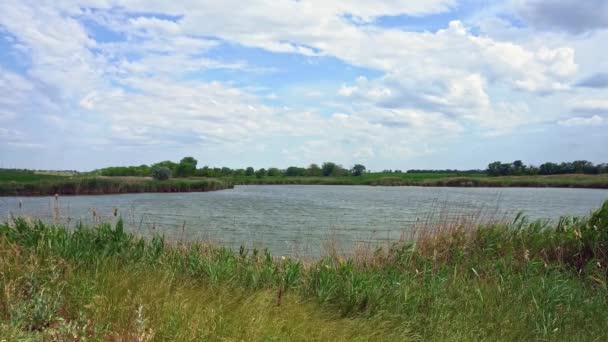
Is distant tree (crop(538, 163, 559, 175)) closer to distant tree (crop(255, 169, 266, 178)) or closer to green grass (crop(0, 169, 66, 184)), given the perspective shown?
distant tree (crop(255, 169, 266, 178))

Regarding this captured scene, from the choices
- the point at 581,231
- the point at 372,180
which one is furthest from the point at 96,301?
the point at 372,180

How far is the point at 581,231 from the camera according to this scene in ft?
30.0

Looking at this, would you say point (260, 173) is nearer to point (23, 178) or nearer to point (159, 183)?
point (159, 183)

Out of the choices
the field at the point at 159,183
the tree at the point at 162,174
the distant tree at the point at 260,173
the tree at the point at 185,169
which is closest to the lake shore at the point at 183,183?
the field at the point at 159,183

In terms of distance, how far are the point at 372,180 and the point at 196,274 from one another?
94.3 m

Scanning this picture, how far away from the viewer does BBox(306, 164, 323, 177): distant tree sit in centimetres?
12128

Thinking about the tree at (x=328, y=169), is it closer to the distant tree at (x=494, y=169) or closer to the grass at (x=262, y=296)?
the distant tree at (x=494, y=169)

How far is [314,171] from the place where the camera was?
122m

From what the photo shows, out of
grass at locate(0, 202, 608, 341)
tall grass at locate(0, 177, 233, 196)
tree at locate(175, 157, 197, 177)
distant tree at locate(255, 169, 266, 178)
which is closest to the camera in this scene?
grass at locate(0, 202, 608, 341)

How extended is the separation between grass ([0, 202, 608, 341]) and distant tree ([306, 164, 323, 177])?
112722 mm

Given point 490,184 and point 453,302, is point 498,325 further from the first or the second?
point 490,184

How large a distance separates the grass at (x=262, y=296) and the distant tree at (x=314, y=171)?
113 m

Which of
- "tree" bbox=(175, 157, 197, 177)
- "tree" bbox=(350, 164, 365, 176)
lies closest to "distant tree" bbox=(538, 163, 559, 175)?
"tree" bbox=(350, 164, 365, 176)

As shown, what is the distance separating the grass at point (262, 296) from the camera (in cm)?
393
